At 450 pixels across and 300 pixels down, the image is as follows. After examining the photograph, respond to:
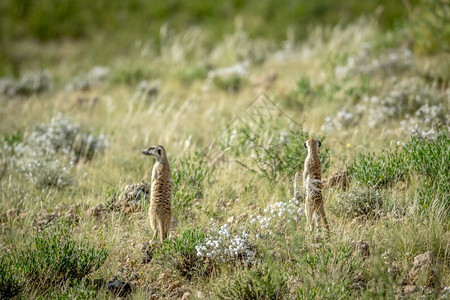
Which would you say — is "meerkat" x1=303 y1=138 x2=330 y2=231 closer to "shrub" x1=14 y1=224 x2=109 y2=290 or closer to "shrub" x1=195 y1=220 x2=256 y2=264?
"shrub" x1=195 y1=220 x2=256 y2=264

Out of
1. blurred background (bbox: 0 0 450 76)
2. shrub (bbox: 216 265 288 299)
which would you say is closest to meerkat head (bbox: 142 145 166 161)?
shrub (bbox: 216 265 288 299)

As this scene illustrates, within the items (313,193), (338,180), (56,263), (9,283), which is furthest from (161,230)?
(338,180)

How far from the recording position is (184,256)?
3.82m

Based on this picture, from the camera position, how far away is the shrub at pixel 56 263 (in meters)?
3.66

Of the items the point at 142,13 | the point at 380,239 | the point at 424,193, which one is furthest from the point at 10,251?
the point at 142,13

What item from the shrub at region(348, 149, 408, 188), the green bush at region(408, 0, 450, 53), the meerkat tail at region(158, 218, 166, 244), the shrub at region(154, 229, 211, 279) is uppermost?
the green bush at region(408, 0, 450, 53)

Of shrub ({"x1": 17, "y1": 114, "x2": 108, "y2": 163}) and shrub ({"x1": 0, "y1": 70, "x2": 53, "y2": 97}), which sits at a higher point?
shrub ({"x1": 0, "y1": 70, "x2": 53, "y2": 97})

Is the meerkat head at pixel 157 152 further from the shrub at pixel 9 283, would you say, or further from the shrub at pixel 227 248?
the shrub at pixel 9 283

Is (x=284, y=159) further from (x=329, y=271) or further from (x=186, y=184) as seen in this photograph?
(x=329, y=271)

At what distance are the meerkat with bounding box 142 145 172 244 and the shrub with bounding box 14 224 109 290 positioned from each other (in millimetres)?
478

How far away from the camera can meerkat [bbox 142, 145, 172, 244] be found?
3945mm

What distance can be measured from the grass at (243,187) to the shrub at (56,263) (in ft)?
0.04

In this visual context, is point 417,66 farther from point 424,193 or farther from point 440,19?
point 424,193

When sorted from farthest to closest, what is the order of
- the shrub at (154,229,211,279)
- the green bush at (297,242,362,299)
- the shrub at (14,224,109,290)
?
the shrub at (154,229,211,279) → the shrub at (14,224,109,290) → the green bush at (297,242,362,299)
